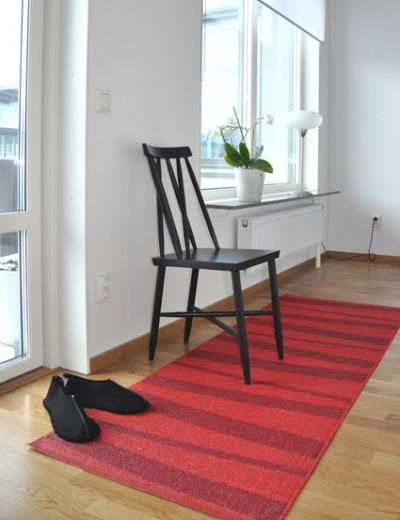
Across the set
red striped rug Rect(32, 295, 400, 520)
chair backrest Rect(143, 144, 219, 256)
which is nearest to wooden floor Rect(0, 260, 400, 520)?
red striped rug Rect(32, 295, 400, 520)

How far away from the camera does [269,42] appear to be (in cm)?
435

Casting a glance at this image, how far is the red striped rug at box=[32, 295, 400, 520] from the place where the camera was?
1.58 meters

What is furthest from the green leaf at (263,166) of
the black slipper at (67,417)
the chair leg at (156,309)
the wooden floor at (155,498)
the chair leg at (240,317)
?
the black slipper at (67,417)

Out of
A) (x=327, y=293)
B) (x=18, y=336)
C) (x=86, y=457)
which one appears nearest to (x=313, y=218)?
(x=327, y=293)

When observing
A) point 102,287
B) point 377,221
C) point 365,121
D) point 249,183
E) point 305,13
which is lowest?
point 102,287

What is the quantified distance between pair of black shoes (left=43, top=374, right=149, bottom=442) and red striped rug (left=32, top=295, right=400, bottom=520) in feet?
0.11

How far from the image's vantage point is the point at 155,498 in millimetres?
1525

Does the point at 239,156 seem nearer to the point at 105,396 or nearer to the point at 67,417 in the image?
the point at 105,396

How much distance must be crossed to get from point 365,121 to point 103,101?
3272 millimetres

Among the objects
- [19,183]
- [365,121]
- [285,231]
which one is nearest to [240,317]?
[19,183]

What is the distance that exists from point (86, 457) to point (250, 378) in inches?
32.4

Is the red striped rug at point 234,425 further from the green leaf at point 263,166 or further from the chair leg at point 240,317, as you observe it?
the green leaf at point 263,166

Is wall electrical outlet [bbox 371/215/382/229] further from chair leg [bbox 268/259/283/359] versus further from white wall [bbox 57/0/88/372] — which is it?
white wall [bbox 57/0/88/372]

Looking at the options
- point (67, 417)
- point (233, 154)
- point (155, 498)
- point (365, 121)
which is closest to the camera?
point (155, 498)
